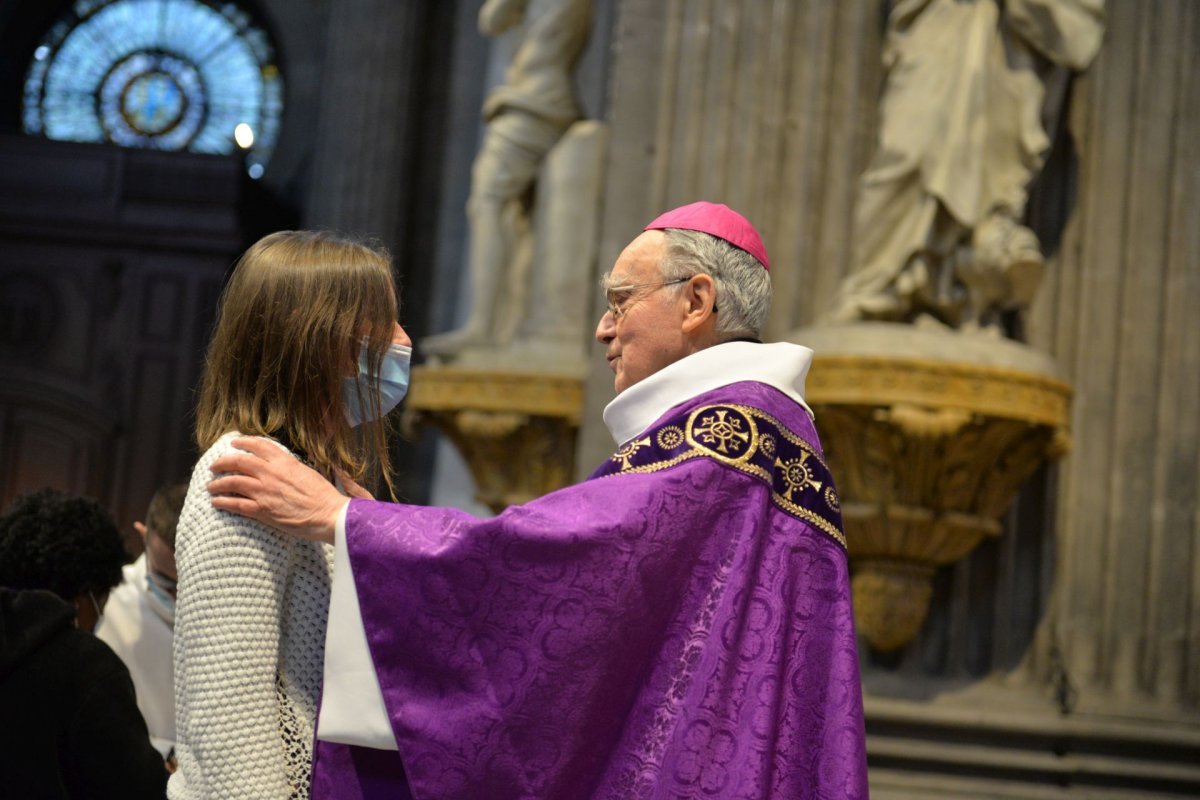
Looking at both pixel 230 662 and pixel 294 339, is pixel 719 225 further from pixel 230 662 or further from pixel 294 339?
pixel 230 662

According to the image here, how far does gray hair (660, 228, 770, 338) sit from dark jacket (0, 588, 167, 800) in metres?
1.11

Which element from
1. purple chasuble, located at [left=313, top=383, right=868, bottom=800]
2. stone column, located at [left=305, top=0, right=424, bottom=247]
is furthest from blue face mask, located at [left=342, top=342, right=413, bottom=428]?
stone column, located at [left=305, top=0, right=424, bottom=247]

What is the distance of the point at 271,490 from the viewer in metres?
2.01

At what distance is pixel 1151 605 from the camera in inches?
182

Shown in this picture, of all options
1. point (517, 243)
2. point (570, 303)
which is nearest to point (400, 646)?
point (570, 303)

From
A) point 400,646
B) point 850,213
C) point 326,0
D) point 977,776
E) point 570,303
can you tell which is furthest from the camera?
point 326,0

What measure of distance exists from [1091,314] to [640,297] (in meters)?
2.63

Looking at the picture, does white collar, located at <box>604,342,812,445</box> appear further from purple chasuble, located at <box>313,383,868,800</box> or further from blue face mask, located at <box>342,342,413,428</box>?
blue face mask, located at <box>342,342,413,428</box>

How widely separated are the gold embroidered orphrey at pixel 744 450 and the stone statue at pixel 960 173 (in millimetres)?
2203

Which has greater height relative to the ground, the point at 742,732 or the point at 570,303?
the point at 570,303

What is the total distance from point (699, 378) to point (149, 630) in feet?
5.65

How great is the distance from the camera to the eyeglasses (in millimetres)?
2512

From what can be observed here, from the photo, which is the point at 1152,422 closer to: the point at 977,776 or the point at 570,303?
the point at 977,776

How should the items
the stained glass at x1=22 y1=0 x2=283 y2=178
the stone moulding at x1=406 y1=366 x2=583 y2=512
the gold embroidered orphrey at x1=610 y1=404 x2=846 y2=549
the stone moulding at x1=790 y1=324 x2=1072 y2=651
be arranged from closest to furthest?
the gold embroidered orphrey at x1=610 y1=404 x2=846 y2=549, the stone moulding at x1=790 y1=324 x2=1072 y2=651, the stone moulding at x1=406 y1=366 x2=583 y2=512, the stained glass at x1=22 y1=0 x2=283 y2=178
